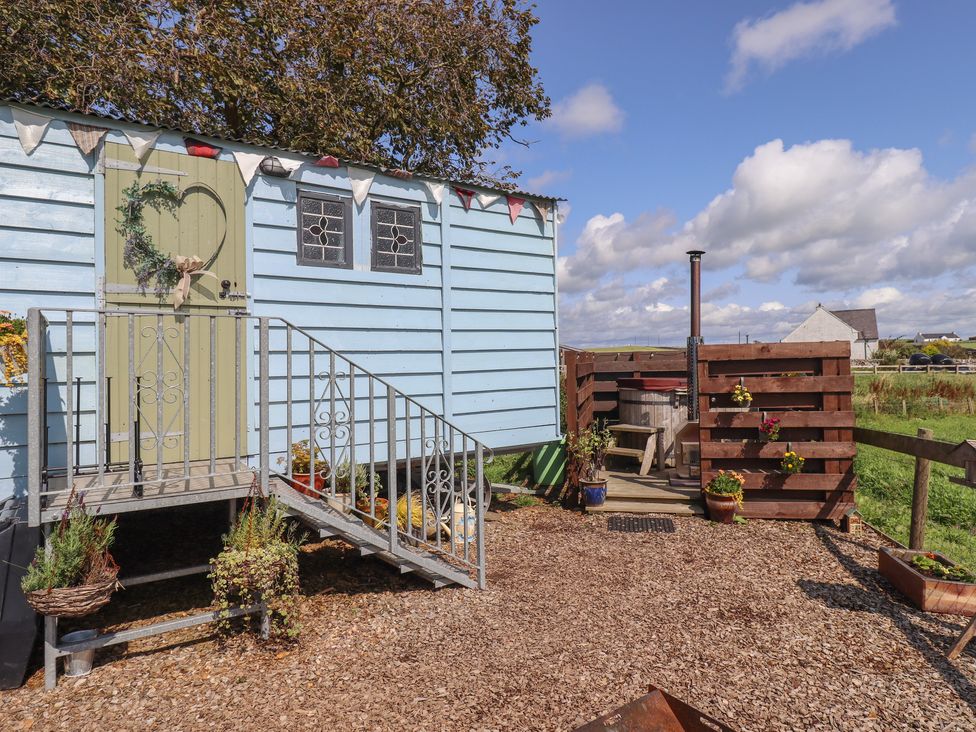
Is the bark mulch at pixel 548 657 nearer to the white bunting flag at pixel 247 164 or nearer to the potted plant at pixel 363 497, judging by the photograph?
the potted plant at pixel 363 497

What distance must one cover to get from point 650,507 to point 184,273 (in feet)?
19.0

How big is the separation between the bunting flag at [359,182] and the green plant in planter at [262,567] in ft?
10.4

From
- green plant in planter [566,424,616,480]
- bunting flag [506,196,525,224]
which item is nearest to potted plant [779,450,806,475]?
green plant in planter [566,424,616,480]

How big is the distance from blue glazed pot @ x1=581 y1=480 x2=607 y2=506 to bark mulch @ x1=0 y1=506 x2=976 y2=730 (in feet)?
5.72

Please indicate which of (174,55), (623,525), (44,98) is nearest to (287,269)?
(623,525)

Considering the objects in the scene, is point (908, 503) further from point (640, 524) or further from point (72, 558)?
point (72, 558)

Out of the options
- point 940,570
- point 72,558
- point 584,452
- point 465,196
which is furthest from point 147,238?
point 940,570

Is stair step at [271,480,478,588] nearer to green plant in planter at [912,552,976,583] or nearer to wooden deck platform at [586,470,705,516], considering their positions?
wooden deck platform at [586,470,705,516]

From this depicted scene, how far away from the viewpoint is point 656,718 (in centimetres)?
231

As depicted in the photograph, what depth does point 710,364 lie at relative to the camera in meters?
7.03

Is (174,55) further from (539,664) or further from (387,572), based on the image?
(539,664)

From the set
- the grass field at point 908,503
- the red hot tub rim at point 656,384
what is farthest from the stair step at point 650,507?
the red hot tub rim at point 656,384

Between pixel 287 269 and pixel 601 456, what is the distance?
470 cm

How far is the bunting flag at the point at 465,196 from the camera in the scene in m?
6.42
